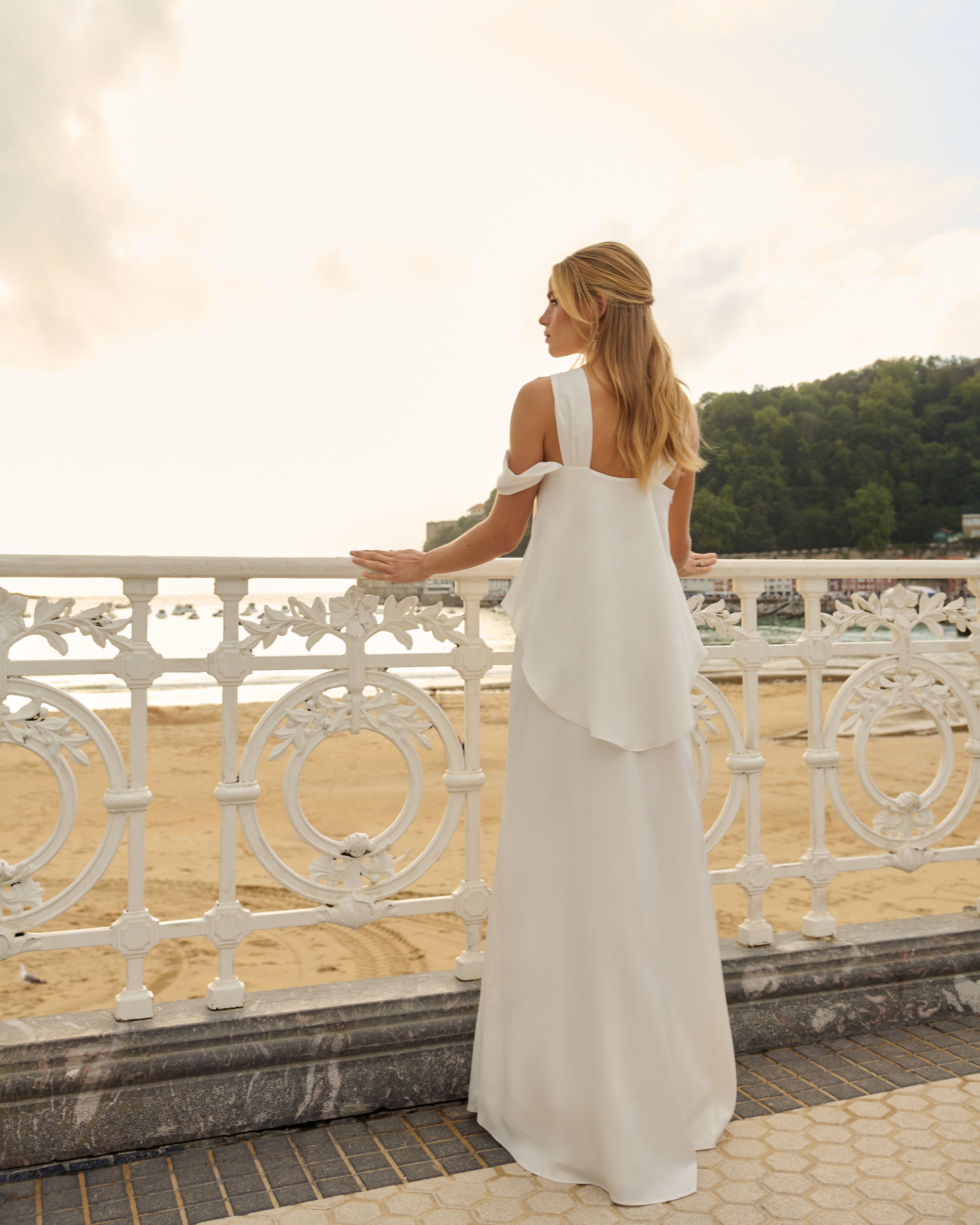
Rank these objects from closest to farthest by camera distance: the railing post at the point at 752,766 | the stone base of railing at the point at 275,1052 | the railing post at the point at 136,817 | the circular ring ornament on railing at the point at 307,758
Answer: the stone base of railing at the point at 275,1052 → the railing post at the point at 136,817 → the circular ring ornament on railing at the point at 307,758 → the railing post at the point at 752,766

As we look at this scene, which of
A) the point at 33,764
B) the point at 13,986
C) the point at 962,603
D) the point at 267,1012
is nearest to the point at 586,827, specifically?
the point at 267,1012

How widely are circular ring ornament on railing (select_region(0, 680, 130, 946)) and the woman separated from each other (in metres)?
0.98

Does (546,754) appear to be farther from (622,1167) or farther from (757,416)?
(757,416)

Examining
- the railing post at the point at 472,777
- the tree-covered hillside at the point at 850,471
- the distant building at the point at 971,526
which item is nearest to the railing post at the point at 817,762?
the railing post at the point at 472,777

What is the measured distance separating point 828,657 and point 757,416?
84384mm

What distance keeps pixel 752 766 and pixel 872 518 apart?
8082 centimetres

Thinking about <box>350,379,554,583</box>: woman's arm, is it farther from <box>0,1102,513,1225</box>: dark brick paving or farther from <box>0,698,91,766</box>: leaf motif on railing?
<box>0,1102,513,1225</box>: dark brick paving

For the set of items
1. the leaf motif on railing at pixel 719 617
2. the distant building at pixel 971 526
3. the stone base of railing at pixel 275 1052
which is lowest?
the stone base of railing at pixel 275 1052

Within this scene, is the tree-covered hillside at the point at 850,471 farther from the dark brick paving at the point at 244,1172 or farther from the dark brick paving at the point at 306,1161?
the dark brick paving at the point at 244,1172

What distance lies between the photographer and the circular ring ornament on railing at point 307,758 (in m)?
2.33

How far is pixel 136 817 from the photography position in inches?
89.7

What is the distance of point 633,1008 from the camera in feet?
6.41

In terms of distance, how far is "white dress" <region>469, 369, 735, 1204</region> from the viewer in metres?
1.95

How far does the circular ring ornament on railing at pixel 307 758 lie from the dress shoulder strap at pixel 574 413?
76cm
